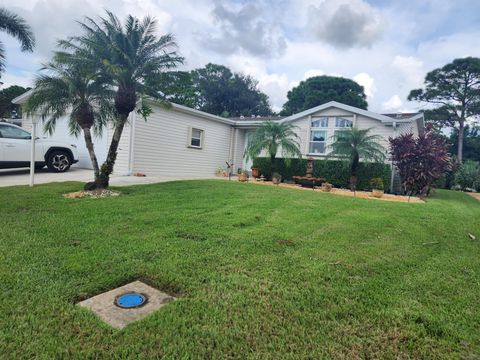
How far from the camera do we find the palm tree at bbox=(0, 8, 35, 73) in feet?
24.1

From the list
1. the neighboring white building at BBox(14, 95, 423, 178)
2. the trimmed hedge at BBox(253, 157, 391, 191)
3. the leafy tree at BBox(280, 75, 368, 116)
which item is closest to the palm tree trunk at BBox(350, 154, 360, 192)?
the trimmed hedge at BBox(253, 157, 391, 191)

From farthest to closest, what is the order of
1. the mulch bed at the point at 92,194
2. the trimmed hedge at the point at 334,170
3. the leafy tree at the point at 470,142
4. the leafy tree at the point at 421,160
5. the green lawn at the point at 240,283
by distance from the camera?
the leafy tree at the point at 470,142 → the trimmed hedge at the point at 334,170 → the leafy tree at the point at 421,160 → the mulch bed at the point at 92,194 → the green lawn at the point at 240,283

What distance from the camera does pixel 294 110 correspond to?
113 ft

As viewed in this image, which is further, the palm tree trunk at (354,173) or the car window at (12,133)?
the palm tree trunk at (354,173)

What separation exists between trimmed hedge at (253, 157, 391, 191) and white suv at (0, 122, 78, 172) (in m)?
7.88

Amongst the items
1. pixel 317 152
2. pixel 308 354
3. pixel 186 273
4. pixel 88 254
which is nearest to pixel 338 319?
pixel 308 354

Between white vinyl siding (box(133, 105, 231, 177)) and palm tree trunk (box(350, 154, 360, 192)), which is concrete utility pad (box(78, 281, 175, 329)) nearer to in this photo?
white vinyl siding (box(133, 105, 231, 177))

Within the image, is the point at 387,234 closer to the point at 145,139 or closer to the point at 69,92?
the point at 69,92

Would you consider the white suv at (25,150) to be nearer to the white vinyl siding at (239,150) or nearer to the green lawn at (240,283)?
the green lawn at (240,283)

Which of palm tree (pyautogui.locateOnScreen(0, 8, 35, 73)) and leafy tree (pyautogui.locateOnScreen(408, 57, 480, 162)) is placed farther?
leafy tree (pyautogui.locateOnScreen(408, 57, 480, 162))

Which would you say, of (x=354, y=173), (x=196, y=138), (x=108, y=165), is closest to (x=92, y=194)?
(x=108, y=165)

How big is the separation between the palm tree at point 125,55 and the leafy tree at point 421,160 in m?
8.09

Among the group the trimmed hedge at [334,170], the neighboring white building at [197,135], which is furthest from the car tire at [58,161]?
the trimmed hedge at [334,170]

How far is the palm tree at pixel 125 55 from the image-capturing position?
609 cm
